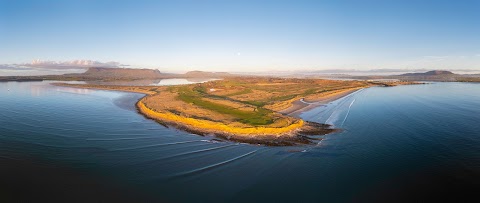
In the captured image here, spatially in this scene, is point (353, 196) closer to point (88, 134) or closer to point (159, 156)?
point (159, 156)

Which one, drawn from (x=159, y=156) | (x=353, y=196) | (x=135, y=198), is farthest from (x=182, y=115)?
(x=353, y=196)

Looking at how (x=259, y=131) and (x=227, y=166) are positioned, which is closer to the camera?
(x=227, y=166)

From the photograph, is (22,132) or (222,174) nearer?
(222,174)

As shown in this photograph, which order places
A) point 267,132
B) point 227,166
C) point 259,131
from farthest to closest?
point 259,131
point 267,132
point 227,166

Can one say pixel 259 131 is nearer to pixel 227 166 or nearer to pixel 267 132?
pixel 267 132

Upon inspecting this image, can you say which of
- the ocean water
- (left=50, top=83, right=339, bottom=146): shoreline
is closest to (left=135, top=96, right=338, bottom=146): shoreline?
(left=50, top=83, right=339, bottom=146): shoreline

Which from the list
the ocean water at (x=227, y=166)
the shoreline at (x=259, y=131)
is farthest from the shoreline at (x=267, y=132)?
the ocean water at (x=227, y=166)

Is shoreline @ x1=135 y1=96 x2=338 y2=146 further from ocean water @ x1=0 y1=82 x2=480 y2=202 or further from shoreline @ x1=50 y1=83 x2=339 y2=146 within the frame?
ocean water @ x1=0 y1=82 x2=480 y2=202

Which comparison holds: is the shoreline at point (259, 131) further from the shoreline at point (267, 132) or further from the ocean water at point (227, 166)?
the ocean water at point (227, 166)

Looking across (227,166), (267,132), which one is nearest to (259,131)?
(267,132)
